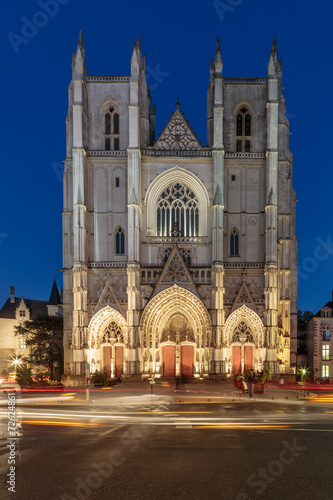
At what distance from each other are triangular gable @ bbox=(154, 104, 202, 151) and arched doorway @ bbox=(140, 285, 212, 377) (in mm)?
12670

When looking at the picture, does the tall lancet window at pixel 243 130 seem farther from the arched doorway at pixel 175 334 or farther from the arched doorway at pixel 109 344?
the arched doorway at pixel 109 344

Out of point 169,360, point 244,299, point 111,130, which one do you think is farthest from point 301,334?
point 111,130

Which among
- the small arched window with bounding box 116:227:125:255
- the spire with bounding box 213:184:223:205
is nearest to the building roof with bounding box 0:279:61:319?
the small arched window with bounding box 116:227:125:255

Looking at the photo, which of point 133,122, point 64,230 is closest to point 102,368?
point 64,230

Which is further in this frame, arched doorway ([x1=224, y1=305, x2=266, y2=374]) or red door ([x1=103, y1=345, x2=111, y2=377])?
red door ([x1=103, y1=345, x2=111, y2=377])

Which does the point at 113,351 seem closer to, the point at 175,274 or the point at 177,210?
the point at 175,274

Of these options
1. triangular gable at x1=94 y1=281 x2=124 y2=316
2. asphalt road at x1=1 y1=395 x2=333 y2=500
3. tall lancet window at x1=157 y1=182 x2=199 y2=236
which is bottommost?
asphalt road at x1=1 y1=395 x2=333 y2=500

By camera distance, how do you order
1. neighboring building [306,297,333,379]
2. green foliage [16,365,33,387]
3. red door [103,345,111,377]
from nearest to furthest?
green foliage [16,365,33,387] → red door [103,345,111,377] → neighboring building [306,297,333,379]

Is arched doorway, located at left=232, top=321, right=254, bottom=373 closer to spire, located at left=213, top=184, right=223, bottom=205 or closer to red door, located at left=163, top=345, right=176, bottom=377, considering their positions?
red door, located at left=163, top=345, right=176, bottom=377

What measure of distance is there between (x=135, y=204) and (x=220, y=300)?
34.7 ft

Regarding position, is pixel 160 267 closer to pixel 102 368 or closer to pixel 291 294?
pixel 102 368

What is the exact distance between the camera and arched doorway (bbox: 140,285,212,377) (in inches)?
1387

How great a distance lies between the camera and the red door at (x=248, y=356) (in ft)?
120

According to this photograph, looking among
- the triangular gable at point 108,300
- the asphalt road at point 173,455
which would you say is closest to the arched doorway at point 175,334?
the triangular gable at point 108,300
